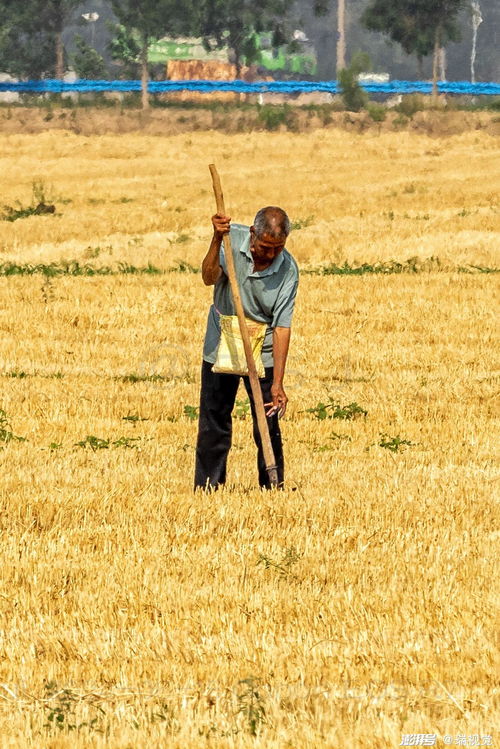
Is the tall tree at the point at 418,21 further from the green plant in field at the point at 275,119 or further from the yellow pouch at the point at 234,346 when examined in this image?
the yellow pouch at the point at 234,346

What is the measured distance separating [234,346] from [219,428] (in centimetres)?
66

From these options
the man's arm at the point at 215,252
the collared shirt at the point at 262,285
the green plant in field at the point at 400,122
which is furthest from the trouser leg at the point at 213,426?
the green plant in field at the point at 400,122

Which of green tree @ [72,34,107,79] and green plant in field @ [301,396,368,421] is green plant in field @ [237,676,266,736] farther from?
green tree @ [72,34,107,79]

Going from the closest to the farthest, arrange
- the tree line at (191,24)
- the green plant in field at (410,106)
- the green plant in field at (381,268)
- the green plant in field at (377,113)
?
the green plant in field at (381,268), the green plant in field at (377,113), the green plant in field at (410,106), the tree line at (191,24)

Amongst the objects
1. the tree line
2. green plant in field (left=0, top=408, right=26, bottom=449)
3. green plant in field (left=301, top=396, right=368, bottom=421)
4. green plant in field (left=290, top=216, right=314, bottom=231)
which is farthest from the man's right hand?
the tree line

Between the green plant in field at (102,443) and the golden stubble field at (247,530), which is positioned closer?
the golden stubble field at (247,530)

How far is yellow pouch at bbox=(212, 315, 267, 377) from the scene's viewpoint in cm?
798

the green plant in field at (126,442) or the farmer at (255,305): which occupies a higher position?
the farmer at (255,305)

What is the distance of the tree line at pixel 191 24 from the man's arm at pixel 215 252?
67790 mm

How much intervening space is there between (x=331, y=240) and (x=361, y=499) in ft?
58.3

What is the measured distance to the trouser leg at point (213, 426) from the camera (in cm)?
827

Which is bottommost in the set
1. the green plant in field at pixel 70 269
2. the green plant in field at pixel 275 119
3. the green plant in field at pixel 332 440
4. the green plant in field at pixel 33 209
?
the green plant in field at pixel 33 209

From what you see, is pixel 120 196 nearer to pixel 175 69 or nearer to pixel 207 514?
pixel 207 514

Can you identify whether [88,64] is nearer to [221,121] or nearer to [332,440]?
[221,121]
